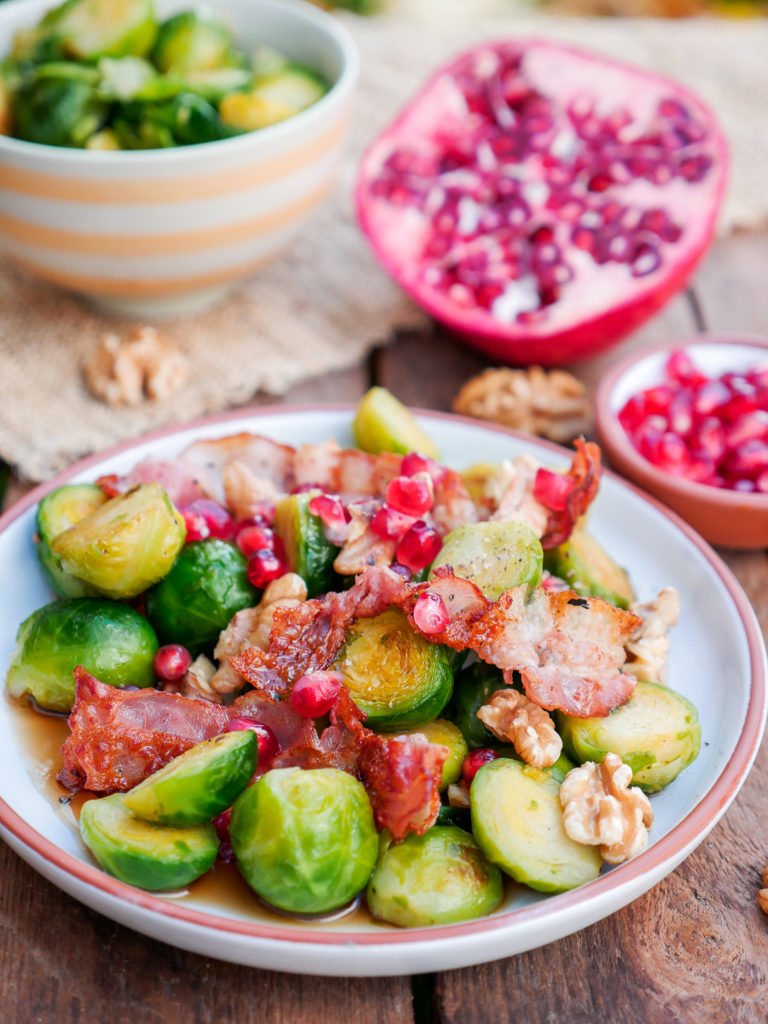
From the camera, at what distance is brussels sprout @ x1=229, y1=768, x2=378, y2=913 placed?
4.24 feet

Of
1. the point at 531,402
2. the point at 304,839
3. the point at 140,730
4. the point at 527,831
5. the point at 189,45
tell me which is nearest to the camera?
the point at 304,839

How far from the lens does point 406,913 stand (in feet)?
4.39

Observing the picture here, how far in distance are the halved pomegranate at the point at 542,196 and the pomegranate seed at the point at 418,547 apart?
107 cm

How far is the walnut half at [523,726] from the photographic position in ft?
4.91

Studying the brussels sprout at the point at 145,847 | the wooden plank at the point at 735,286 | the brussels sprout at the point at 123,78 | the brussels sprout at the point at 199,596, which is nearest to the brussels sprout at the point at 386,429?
the brussels sprout at the point at 199,596

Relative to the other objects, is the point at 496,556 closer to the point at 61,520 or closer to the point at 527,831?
the point at 527,831

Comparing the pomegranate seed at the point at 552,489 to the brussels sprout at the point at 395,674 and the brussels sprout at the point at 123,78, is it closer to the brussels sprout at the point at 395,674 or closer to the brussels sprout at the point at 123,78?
the brussels sprout at the point at 395,674

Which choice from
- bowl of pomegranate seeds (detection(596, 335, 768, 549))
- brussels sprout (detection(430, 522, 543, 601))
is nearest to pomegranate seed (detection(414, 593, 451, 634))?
brussels sprout (detection(430, 522, 543, 601))

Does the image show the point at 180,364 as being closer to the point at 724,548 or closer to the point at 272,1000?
the point at 724,548

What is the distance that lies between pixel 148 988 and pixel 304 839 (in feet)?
1.18

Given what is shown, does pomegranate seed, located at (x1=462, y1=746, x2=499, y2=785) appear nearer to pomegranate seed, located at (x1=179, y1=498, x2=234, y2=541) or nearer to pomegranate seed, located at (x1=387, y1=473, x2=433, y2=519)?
pomegranate seed, located at (x1=387, y1=473, x2=433, y2=519)

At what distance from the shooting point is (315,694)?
150cm

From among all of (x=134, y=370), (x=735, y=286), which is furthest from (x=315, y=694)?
(x=735, y=286)

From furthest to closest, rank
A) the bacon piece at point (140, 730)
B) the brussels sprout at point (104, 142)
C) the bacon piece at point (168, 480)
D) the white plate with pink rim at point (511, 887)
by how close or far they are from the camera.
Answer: the brussels sprout at point (104, 142), the bacon piece at point (168, 480), the bacon piece at point (140, 730), the white plate with pink rim at point (511, 887)
